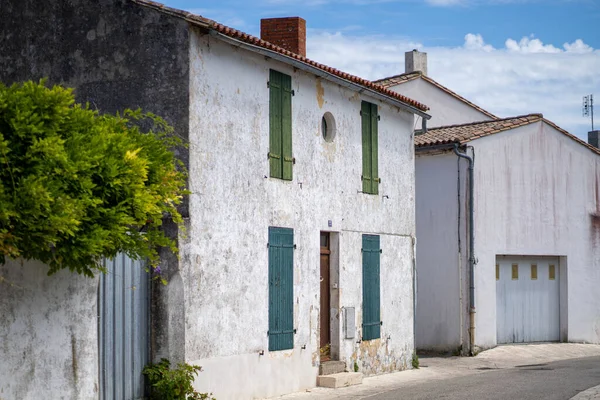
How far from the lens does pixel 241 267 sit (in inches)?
538

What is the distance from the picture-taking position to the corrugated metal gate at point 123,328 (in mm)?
11062

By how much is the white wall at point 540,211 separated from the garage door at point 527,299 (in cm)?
36

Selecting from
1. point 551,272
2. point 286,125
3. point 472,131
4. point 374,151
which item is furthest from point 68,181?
point 551,272

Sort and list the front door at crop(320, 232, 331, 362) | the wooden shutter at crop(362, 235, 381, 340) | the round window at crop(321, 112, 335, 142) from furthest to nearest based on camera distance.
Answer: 1. the wooden shutter at crop(362, 235, 381, 340)
2. the round window at crop(321, 112, 335, 142)
3. the front door at crop(320, 232, 331, 362)

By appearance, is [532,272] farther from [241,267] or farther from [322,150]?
[241,267]

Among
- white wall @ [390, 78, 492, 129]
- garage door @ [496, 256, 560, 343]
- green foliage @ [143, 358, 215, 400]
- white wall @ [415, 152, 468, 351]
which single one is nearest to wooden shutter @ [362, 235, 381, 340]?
white wall @ [415, 152, 468, 351]

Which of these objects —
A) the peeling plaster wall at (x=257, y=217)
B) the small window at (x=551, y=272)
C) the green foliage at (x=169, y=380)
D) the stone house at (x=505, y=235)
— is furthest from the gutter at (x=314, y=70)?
the small window at (x=551, y=272)

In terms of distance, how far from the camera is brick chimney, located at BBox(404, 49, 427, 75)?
96.3 feet

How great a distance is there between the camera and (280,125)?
14.8 meters

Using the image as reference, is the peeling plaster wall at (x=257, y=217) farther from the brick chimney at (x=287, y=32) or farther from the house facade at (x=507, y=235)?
the house facade at (x=507, y=235)

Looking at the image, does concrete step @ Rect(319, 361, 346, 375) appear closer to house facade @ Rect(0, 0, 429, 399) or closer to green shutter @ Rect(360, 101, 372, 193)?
house facade @ Rect(0, 0, 429, 399)

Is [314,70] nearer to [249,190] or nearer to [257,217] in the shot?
[249,190]

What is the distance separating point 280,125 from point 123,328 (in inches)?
185

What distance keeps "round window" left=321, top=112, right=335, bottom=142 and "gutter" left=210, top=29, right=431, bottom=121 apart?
0.61 metres
